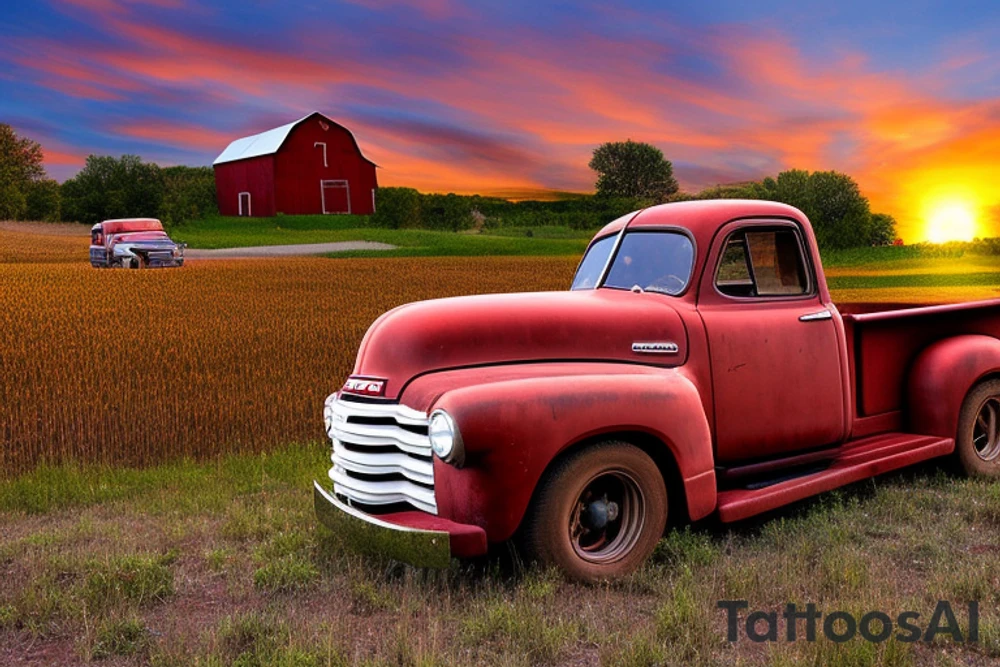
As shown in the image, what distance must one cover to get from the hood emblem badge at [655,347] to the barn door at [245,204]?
5783 centimetres

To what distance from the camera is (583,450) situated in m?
4.86

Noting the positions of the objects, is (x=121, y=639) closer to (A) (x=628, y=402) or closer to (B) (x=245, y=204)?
(A) (x=628, y=402)

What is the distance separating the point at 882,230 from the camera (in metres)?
46.7

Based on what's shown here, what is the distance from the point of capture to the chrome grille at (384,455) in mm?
4828

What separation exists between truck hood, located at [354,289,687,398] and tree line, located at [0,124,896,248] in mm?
41038

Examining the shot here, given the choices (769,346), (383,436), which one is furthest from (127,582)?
(769,346)

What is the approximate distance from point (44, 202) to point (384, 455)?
234 ft

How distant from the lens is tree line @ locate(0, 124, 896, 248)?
52406mm

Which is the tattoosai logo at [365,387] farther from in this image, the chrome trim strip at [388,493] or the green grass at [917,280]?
the green grass at [917,280]

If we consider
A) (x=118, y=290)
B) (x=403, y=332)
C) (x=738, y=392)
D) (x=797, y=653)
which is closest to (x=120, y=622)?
(x=403, y=332)

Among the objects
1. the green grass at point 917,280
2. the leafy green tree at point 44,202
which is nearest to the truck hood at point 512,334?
the green grass at point 917,280

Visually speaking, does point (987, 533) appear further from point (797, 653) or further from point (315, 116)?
point (315, 116)

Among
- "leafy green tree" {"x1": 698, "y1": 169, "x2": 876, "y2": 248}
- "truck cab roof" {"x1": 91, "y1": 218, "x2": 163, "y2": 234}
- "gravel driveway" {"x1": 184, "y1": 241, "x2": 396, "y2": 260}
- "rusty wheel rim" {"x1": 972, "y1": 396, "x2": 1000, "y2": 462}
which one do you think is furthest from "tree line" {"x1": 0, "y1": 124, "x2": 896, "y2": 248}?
"rusty wheel rim" {"x1": 972, "y1": 396, "x2": 1000, "y2": 462}

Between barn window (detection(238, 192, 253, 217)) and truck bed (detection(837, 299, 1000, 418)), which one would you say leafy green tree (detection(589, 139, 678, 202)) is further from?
truck bed (detection(837, 299, 1000, 418))
